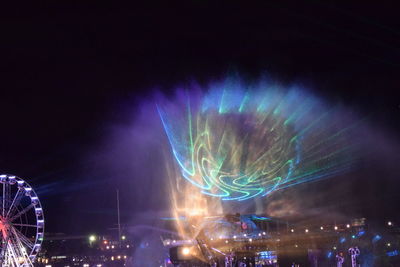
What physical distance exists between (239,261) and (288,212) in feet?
143

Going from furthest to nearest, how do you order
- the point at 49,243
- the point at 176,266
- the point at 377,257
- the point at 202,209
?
the point at 49,243 → the point at 202,209 → the point at 176,266 → the point at 377,257

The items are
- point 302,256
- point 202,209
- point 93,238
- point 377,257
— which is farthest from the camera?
point 93,238

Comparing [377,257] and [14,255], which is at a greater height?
[14,255]

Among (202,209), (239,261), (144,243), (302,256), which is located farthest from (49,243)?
(302,256)

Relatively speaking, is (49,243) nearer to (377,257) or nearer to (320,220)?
(320,220)

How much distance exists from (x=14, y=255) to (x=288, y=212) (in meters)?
41.9

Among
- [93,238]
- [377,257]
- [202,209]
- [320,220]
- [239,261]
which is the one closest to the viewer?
[239,261]

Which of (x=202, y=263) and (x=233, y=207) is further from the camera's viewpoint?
(x=233, y=207)

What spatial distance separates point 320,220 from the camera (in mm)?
58062

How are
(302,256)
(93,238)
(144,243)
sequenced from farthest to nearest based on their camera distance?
(93,238) → (144,243) → (302,256)

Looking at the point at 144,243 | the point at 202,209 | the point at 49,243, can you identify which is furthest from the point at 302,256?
the point at 49,243

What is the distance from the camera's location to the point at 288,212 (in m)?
61.3

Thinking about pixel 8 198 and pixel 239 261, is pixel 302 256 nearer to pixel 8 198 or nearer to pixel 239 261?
pixel 239 261

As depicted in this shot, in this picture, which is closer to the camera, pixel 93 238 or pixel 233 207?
pixel 233 207
